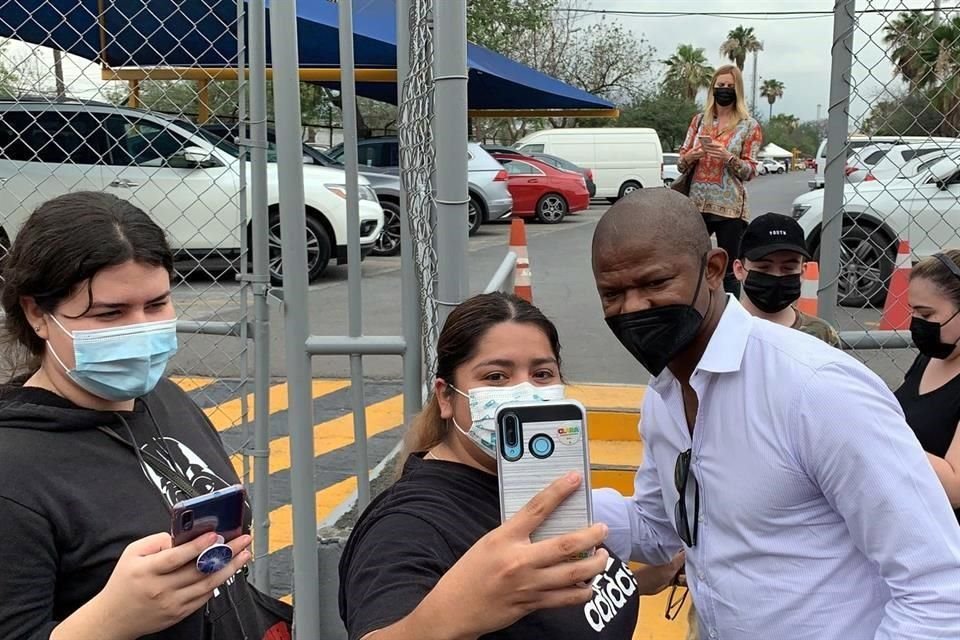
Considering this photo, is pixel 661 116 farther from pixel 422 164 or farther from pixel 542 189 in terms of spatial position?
pixel 422 164

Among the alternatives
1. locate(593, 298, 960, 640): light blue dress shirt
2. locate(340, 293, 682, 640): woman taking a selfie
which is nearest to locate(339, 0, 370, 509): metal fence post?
locate(340, 293, 682, 640): woman taking a selfie

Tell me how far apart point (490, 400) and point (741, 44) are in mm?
78757

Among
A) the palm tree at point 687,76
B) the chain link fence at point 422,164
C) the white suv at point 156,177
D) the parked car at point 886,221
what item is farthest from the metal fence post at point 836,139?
the palm tree at point 687,76

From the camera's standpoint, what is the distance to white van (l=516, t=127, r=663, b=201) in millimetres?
22984

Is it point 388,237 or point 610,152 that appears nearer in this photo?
point 388,237

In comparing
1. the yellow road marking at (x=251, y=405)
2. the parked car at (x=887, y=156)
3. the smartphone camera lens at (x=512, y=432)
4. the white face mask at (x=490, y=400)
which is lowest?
the yellow road marking at (x=251, y=405)

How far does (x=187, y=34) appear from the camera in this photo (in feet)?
12.4

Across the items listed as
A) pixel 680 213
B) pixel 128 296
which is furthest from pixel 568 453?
pixel 128 296

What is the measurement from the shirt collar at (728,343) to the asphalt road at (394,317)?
8.12ft

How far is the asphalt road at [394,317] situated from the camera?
6.34 meters

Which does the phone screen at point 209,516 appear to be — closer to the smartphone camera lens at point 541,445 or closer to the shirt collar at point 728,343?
the smartphone camera lens at point 541,445

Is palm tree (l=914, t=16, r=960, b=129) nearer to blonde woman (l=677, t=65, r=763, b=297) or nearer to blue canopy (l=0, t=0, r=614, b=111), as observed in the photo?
blonde woman (l=677, t=65, r=763, b=297)

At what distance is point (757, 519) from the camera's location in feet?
4.78

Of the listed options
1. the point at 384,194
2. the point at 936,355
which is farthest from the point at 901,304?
the point at 384,194
